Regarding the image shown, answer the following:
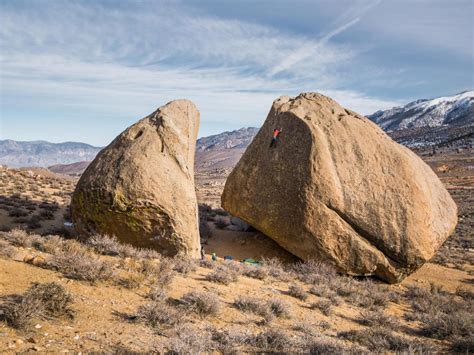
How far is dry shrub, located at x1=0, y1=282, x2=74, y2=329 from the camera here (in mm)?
4691

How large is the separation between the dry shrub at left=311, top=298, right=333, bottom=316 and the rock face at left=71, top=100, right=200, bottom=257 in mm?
3707

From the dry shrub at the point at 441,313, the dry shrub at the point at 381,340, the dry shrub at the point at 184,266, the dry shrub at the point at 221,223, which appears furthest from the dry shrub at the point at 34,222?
the dry shrub at the point at 441,313

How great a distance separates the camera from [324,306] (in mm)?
7773

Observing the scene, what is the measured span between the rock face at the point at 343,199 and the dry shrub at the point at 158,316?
6.22 m

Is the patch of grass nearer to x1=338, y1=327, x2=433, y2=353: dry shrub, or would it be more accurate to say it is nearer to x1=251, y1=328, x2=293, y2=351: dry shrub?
x1=251, y1=328, x2=293, y2=351: dry shrub

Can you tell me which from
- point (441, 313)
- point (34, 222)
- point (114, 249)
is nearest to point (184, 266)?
point (114, 249)

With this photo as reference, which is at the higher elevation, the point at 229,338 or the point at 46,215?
the point at 46,215

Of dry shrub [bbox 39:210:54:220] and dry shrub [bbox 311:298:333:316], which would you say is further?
dry shrub [bbox 39:210:54:220]

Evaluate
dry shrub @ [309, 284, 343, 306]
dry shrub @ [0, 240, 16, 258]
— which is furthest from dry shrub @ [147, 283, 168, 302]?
dry shrub @ [309, 284, 343, 306]

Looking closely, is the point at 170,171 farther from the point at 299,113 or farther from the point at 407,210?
the point at 407,210

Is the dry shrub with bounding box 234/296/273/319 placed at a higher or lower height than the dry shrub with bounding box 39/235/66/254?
lower

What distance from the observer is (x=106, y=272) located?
6.55 meters

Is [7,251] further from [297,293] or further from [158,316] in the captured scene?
[297,293]

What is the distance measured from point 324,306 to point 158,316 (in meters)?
4.06
